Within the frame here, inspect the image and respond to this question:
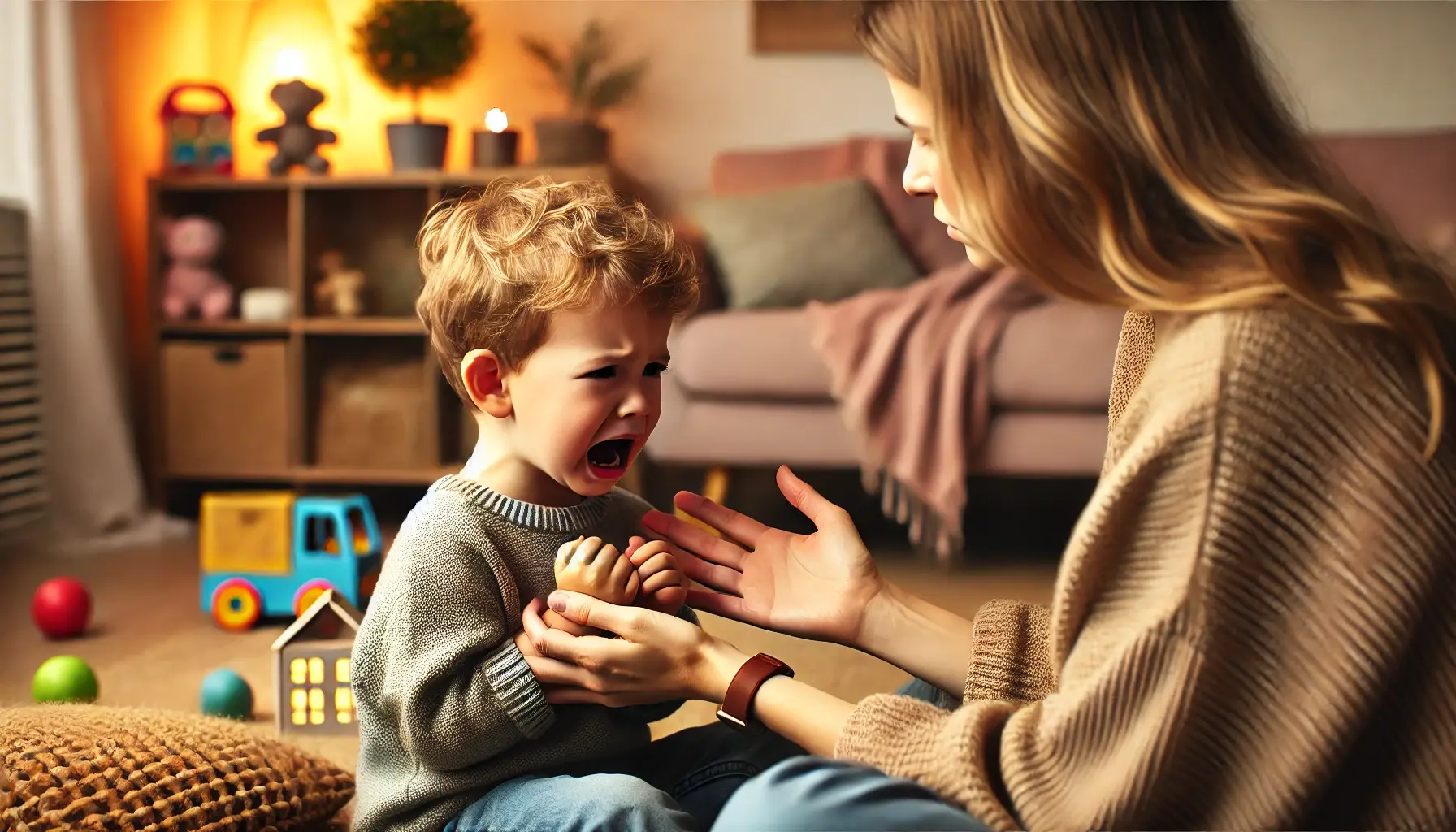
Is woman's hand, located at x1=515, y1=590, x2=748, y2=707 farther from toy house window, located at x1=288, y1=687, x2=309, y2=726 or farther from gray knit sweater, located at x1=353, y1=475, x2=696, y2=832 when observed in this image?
toy house window, located at x1=288, y1=687, x2=309, y2=726

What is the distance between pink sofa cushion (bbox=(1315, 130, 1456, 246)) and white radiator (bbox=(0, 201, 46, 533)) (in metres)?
2.92

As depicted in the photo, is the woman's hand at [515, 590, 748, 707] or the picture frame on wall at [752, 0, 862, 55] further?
the picture frame on wall at [752, 0, 862, 55]

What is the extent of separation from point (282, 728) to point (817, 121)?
2.37 m

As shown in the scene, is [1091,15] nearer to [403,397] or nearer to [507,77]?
[403,397]

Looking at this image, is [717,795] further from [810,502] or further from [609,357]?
[609,357]

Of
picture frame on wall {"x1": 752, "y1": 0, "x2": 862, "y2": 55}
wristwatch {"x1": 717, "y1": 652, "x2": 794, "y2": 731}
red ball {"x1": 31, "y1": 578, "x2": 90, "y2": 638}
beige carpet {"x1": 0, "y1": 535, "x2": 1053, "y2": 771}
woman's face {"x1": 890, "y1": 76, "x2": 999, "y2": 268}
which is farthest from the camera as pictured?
picture frame on wall {"x1": 752, "y1": 0, "x2": 862, "y2": 55}

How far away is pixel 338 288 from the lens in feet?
10.8

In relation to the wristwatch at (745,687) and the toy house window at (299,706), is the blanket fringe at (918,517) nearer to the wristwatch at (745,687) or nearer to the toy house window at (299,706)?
the toy house window at (299,706)

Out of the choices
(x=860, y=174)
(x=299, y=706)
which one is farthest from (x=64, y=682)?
(x=860, y=174)

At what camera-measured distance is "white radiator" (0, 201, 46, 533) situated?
274 centimetres

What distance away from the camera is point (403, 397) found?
319 centimetres

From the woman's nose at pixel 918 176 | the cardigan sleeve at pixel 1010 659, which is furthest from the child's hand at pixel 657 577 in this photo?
the woman's nose at pixel 918 176

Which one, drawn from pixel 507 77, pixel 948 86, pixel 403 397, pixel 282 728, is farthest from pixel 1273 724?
pixel 507 77

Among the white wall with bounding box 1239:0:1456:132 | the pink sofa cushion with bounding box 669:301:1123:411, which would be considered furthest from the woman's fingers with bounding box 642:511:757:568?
the white wall with bounding box 1239:0:1456:132
